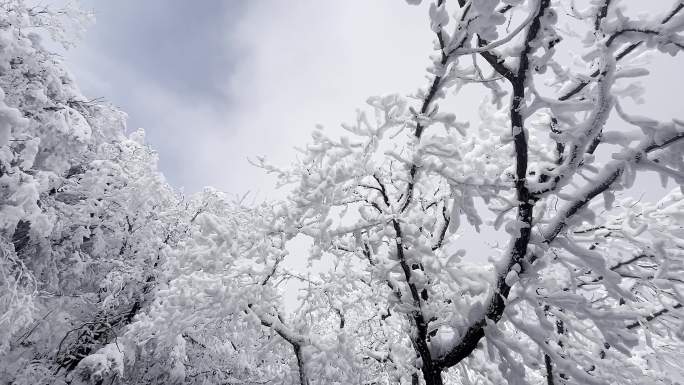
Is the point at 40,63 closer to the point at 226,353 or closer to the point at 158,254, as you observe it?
the point at 158,254

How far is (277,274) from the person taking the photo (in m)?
5.79

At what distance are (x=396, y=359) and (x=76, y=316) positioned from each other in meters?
9.28

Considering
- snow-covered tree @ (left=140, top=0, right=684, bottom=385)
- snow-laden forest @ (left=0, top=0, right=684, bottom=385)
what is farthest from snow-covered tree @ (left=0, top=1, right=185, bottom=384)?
snow-covered tree @ (left=140, top=0, right=684, bottom=385)

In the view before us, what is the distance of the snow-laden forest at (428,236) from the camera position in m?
2.23

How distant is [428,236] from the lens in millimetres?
4770

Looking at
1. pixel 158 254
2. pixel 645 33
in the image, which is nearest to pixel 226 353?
pixel 158 254

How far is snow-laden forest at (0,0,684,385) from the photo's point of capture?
7.33ft

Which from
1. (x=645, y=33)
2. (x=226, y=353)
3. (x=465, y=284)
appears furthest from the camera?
(x=226, y=353)

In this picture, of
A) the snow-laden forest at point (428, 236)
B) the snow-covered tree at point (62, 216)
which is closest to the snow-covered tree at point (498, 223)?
the snow-laden forest at point (428, 236)

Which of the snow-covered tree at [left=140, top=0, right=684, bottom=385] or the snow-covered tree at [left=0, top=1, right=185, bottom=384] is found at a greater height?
the snow-covered tree at [left=0, top=1, right=185, bottom=384]

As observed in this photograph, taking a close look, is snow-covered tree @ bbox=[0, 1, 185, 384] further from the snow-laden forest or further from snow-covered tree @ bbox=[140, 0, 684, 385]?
snow-covered tree @ bbox=[140, 0, 684, 385]

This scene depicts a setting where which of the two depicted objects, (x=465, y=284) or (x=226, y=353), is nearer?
(x=465, y=284)

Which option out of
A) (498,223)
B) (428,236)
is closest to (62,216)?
(428,236)

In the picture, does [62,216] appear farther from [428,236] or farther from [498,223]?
[498,223]
